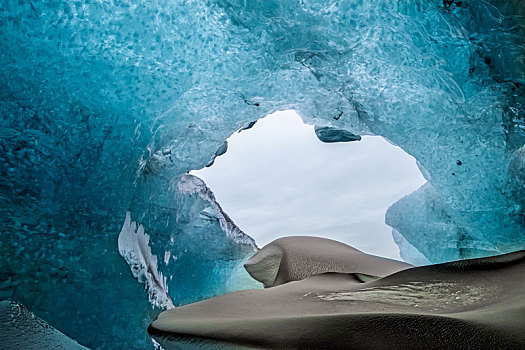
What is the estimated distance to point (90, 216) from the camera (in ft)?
4.88

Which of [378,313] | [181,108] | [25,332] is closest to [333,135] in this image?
[181,108]

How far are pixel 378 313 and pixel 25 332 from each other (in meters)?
1.00

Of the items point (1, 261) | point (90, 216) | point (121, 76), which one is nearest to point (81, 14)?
point (121, 76)

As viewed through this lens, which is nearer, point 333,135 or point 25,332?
point 25,332

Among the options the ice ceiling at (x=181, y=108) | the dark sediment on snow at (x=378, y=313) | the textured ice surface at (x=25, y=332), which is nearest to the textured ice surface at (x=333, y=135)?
the ice ceiling at (x=181, y=108)

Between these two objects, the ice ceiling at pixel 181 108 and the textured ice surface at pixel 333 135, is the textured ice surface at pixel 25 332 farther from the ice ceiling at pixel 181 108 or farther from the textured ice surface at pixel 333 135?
the textured ice surface at pixel 333 135

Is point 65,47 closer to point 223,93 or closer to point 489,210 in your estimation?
point 223,93

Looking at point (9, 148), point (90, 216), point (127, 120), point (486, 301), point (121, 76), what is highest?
point (121, 76)

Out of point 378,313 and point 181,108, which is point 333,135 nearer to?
A: point 181,108

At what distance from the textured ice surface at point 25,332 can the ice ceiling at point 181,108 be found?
36 mm

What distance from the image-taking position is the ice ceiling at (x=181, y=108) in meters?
1.33

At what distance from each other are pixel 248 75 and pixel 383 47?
651 mm

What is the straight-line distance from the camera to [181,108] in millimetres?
1916

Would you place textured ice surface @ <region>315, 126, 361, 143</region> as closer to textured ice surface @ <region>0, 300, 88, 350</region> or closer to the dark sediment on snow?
the dark sediment on snow
